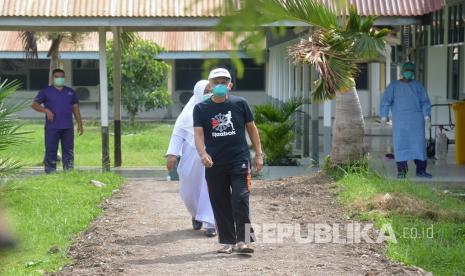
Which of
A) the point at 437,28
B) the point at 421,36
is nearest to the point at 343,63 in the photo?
the point at 437,28

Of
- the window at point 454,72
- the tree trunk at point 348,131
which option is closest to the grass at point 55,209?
the tree trunk at point 348,131

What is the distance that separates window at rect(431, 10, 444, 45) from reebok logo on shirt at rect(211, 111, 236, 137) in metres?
9.65

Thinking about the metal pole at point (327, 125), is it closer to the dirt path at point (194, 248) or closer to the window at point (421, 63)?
the dirt path at point (194, 248)

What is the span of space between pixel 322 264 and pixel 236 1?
5.87 m

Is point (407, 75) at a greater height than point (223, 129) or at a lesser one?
greater

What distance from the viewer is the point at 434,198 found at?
34.1 feet

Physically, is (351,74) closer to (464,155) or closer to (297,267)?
(464,155)

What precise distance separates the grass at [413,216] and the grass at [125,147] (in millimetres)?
7384

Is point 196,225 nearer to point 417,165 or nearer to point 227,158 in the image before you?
point 227,158

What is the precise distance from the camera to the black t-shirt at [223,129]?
25.2 ft

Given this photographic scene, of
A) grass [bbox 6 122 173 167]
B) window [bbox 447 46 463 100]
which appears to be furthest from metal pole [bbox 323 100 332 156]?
grass [bbox 6 122 173 167]

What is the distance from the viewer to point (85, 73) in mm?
34719

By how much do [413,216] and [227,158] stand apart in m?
2.57

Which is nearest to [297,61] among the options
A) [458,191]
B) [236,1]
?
[458,191]
